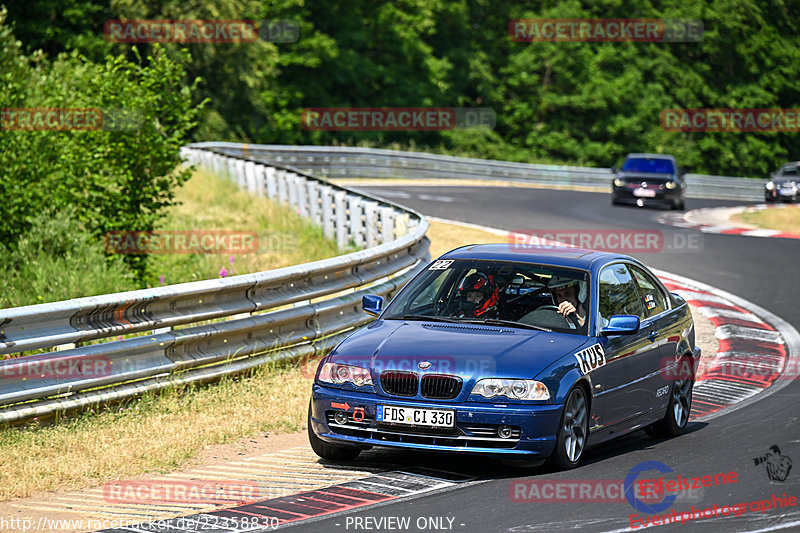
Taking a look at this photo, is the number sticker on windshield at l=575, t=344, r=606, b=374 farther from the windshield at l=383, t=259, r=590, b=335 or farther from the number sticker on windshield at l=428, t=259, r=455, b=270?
the number sticker on windshield at l=428, t=259, r=455, b=270

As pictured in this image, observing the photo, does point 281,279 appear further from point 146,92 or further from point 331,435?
point 146,92

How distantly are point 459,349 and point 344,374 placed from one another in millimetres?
763

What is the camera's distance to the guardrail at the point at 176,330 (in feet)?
26.3

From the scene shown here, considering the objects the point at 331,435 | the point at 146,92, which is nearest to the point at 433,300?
the point at 331,435

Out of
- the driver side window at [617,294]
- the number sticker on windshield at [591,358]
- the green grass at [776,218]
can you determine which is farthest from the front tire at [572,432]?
the green grass at [776,218]

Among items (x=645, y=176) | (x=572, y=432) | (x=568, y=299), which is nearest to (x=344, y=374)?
(x=572, y=432)

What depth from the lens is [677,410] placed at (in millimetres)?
9172

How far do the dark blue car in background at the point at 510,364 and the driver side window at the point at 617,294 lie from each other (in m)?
0.01

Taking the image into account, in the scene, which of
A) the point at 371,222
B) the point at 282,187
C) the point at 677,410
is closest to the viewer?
the point at 677,410

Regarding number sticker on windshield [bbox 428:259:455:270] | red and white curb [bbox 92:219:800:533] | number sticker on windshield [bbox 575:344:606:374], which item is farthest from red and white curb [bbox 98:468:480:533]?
number sticker on windshield [bbox 428:259:455:270]

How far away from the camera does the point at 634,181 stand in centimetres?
3294

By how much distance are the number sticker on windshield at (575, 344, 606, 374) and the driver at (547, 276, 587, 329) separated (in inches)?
9.2

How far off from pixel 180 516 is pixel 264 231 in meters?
15.0

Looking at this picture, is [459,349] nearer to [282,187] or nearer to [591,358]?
[591,358]
